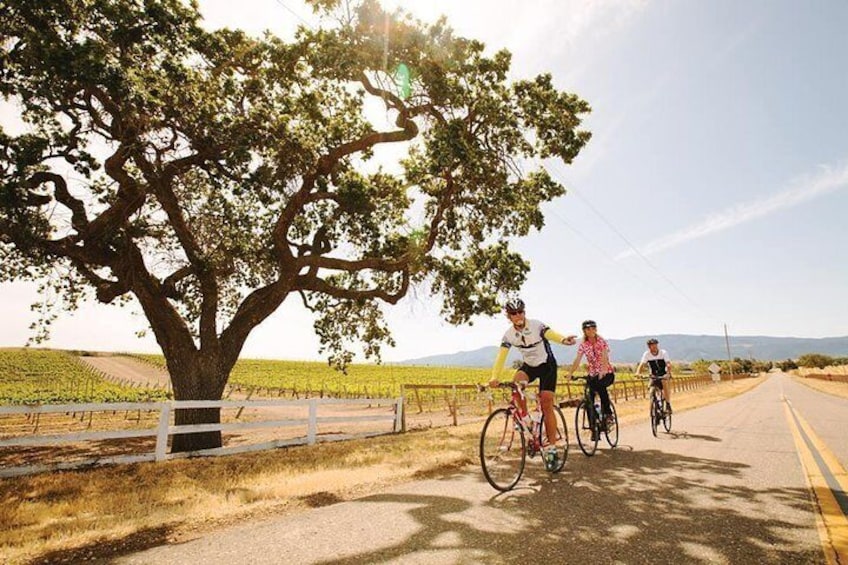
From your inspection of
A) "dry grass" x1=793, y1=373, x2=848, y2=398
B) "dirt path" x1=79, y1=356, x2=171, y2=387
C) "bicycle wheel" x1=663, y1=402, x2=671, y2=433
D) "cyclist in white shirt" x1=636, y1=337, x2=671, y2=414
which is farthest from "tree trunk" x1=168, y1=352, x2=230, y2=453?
"dirt path" x1=79, y1=356, x2=171, y2=387

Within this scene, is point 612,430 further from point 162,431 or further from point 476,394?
point 476,394

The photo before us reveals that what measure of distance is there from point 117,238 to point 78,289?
623cm

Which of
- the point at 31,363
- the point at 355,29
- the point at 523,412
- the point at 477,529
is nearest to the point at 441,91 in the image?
the point at 355,29

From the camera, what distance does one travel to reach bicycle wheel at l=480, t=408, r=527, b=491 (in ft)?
19.0

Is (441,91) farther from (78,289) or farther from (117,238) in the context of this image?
(78,289)

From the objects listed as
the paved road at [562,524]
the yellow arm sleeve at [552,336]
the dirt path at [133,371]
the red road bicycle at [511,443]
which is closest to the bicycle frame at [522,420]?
the red road bicycle at [511,443]

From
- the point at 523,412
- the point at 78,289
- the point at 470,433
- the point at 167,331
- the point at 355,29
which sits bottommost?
the point at 470,433

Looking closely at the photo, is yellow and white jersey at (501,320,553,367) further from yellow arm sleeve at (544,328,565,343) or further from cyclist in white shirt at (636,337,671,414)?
cyclist in white shirt at (636,337,671,414)

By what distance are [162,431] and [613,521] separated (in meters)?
8.86

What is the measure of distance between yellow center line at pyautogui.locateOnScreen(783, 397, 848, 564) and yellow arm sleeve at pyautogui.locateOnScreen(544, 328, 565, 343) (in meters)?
3.15

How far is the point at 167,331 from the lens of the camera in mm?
11891

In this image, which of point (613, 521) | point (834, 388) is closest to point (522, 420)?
point (613, 521)

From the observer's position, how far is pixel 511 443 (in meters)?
6.17

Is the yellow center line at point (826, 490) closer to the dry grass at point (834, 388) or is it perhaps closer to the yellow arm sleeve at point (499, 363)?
the yellow arm sleeve at point (499, 363)
